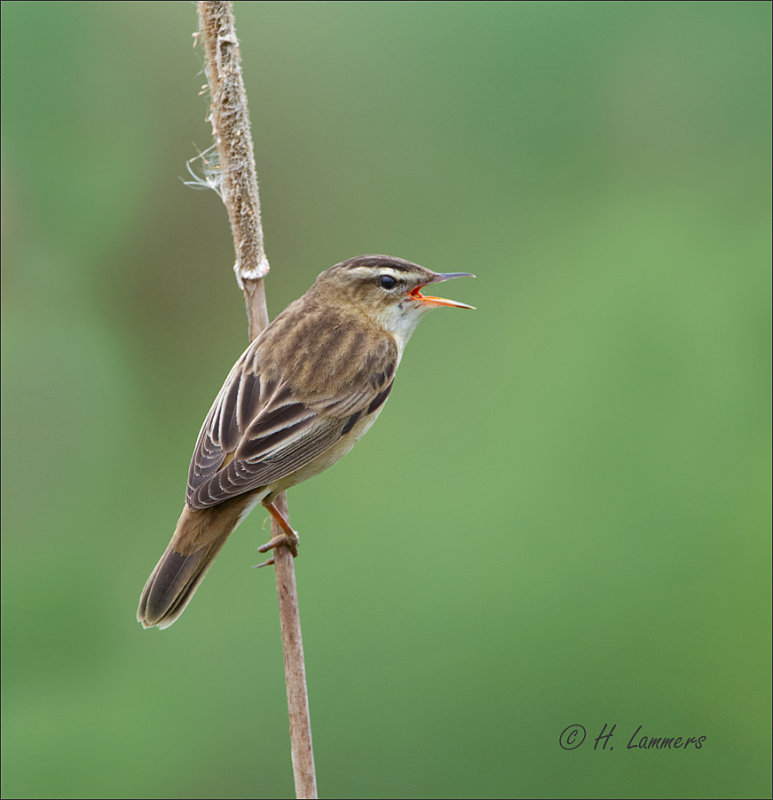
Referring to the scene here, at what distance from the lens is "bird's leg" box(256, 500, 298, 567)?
3.30 metres

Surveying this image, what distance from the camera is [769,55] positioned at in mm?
5820

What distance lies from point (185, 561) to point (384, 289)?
116 centimetres

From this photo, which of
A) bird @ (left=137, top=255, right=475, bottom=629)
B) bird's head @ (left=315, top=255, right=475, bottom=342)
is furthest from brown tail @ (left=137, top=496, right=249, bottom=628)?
bird's head @ (left=315, top=255, right=475, bottom=342)

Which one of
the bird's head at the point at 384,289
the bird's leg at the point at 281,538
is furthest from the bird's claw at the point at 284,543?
the bird's head at the point at 384,289

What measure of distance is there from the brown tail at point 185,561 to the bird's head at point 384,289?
2.75 ft

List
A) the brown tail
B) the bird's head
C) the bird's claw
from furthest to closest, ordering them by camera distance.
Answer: the bird's head
the bird's claw
the brown tail

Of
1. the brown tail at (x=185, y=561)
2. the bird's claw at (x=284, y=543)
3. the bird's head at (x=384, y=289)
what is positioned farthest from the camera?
the bird's head at (x=384, y=289)

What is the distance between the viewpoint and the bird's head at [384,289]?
Result: 3590mm

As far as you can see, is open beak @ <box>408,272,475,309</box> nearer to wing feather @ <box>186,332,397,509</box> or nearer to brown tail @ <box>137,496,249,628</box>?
wing feather @ <box>186,332,397,509</box>

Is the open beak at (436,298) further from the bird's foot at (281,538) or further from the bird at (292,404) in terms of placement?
the bird's foot at (281,538)

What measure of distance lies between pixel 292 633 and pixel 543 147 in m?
3.34

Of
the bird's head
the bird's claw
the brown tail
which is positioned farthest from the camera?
the bird's head

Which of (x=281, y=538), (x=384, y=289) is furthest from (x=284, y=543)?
(x=384, y=289)

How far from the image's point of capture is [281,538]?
11.0 feet
